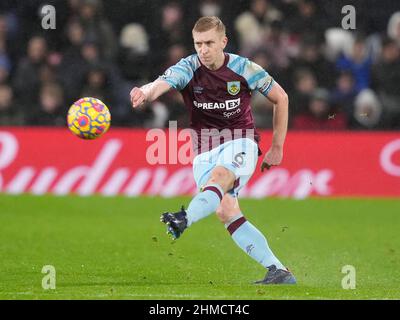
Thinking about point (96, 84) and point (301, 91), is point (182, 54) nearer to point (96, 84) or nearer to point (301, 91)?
point (96, 84)

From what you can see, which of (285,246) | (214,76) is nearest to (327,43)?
(285,246)

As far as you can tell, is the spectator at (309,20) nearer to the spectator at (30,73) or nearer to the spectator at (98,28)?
the spectator at (98,28)

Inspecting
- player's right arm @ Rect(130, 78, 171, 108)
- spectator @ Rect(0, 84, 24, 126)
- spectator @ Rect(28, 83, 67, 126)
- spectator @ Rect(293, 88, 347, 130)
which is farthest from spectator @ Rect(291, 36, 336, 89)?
player's right arm @ Rect(130, 78, 171, 108)

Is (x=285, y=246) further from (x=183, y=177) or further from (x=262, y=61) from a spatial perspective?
(x=262, y=61)

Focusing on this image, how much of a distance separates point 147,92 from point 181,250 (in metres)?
3.86

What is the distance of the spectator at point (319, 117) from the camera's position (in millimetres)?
17203

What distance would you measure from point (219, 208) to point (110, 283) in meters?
1.12

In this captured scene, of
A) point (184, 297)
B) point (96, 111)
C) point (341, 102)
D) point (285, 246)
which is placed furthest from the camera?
point (341, 102)

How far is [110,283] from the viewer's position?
917 cm

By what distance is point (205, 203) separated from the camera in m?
8.52

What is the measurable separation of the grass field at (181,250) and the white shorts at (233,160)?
90 cm

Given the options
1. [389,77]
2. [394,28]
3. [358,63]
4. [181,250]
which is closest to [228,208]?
[181,250]

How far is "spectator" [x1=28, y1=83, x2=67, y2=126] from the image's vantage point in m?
16.8

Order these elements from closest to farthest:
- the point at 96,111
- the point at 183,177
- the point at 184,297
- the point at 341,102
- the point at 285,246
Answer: the point at 184,297, the point at 96,111, the point at 285,246, the point at 183,177, the point at 341,102
